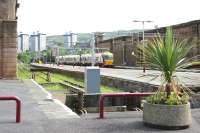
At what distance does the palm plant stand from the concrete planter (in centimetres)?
43

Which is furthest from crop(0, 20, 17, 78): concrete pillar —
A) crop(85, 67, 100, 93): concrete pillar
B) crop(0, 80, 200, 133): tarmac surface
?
crop(0, 80, 200, 133): tarmac surface

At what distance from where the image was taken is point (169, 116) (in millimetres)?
9734

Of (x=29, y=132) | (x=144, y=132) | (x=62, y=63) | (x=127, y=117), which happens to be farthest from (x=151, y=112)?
(x=62, y=63)

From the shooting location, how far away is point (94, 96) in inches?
736

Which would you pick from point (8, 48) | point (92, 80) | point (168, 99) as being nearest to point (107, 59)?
point (8, 48)

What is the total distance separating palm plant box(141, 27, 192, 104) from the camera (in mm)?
10211

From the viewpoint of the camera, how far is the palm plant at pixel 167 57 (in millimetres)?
10211

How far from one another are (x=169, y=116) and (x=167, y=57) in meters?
1.33

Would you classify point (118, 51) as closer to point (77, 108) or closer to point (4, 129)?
point (77, 108)

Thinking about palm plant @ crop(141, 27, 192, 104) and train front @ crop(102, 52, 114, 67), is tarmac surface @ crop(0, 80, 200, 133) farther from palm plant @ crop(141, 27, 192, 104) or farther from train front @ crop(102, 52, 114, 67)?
train front @ crop(102, 52, 114, 67)

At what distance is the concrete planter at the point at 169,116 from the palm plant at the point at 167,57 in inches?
17.0

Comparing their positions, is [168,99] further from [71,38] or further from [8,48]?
[71,38]

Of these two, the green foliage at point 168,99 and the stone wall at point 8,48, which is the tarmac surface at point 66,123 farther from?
the stone wall at point 8,48

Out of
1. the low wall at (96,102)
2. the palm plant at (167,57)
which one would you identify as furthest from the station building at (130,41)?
the palm plant at (167,57)
